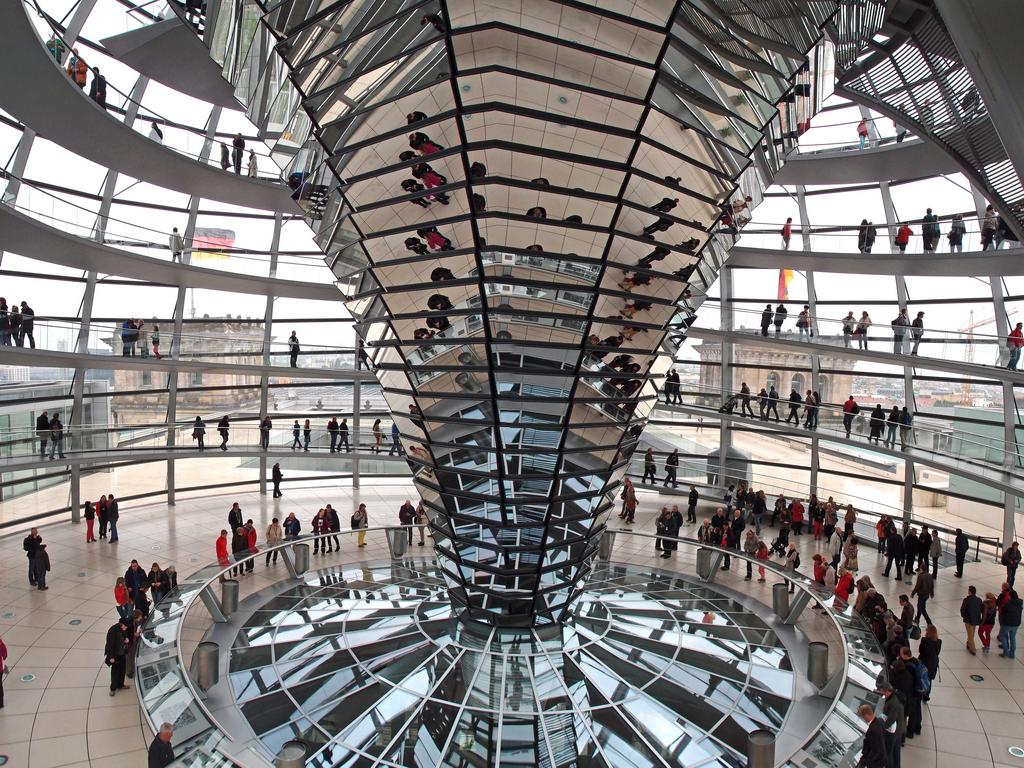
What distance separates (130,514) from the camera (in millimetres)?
24484

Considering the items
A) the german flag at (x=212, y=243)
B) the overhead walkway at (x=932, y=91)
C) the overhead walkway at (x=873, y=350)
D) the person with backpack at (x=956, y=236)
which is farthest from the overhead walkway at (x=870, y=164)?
the german flag at (x=212, y=243)

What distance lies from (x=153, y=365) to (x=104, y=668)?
12.9 metres

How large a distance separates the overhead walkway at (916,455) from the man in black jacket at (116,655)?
729 inches

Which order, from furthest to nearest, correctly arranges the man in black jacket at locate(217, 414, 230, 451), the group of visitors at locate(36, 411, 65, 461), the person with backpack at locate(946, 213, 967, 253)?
the man in black jacket at locate(217, 414, 230, 451) → the person with backpack at locate(946, 213, 967, 253) → the group of visitors at locate(36, 411, 65, 461)

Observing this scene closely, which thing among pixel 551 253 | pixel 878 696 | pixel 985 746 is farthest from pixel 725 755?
pixel 551 253

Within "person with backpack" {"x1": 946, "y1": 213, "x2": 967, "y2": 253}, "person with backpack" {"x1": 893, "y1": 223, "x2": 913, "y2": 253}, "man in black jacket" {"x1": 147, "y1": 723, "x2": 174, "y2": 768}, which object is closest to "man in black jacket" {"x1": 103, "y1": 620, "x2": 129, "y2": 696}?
"man in black jacket" {"x1": 147, "y1": 723, "x2": 174, "y2": 768}

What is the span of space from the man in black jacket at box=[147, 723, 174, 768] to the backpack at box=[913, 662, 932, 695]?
1094cm

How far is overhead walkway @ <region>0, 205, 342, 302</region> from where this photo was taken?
1812 centimetres

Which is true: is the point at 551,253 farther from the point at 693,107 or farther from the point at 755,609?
the point at 755,609

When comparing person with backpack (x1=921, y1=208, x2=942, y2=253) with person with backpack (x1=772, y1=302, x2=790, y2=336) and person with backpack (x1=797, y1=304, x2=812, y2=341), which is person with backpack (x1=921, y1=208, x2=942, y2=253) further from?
person with backpack (x1=772, y1=302, x2=790, y2=336)

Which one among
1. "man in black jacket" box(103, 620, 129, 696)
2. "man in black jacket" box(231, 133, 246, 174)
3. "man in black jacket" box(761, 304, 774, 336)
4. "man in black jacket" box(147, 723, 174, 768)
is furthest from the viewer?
"man in black jacket" box(761, 304, 774, 336)

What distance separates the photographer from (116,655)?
1234 cm

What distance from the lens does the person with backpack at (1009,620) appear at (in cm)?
1434

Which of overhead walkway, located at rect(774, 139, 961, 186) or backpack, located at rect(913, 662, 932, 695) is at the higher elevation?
overhead walkway, located at rect(774, 139, 961, 186)
